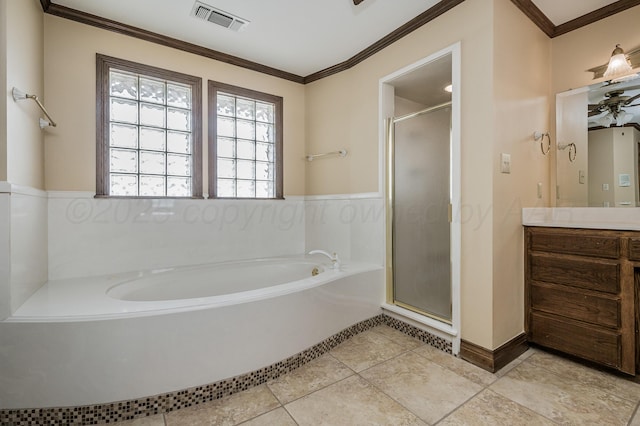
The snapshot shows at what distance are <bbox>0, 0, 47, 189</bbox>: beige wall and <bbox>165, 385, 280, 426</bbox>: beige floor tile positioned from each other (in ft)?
4.72

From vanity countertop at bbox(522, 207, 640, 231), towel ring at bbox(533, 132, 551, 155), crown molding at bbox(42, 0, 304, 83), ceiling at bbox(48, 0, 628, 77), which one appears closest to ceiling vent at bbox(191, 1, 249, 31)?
ceiling at bbox(48, 0, 628, 77)

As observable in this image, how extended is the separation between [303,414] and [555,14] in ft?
10.1

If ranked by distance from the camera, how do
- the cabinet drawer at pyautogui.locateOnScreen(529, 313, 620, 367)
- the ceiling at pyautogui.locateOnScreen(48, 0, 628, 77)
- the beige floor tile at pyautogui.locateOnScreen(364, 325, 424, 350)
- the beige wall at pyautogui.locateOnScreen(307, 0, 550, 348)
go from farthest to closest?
the beige floor tile at pyautogui.locateOnScreen(364, 325, 424, 350)
the ceiling at pyautogui.locateOnScreen(48, 0, 628, 77)
the beige wall at pyautogui.locateOnScreen(307, 0, 550, 348)
the cabinet drawer at pyautogui.locateOnScreen(529, 313, 620, 367)

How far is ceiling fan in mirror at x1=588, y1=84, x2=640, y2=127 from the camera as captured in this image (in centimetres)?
193

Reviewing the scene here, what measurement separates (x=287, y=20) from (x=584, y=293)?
2.80 m

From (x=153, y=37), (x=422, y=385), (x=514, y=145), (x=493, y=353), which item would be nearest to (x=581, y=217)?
(x=514, y=145)

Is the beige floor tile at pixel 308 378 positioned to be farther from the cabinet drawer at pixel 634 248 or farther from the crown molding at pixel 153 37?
the crown molding at pixel 153 37

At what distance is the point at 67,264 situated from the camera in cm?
209

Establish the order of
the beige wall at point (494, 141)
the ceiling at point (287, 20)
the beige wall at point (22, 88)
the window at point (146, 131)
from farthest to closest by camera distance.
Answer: the window at point (146, 131)
the ceiling at point (287, 20)
the beige wall at point (494, 141)
the beige wall at point (22, 88)

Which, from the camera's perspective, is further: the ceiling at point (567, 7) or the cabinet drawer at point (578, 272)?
the ceiling at point (567, 7)

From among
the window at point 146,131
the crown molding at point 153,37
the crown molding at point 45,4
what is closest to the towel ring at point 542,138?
the crown molding at point 153,37

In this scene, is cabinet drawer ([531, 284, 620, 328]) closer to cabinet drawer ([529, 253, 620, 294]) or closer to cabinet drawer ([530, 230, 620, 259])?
cabinet drawer ([529, 253, 620, 294])

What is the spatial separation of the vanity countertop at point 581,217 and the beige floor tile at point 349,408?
1.53 m

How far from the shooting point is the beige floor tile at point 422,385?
147cm
